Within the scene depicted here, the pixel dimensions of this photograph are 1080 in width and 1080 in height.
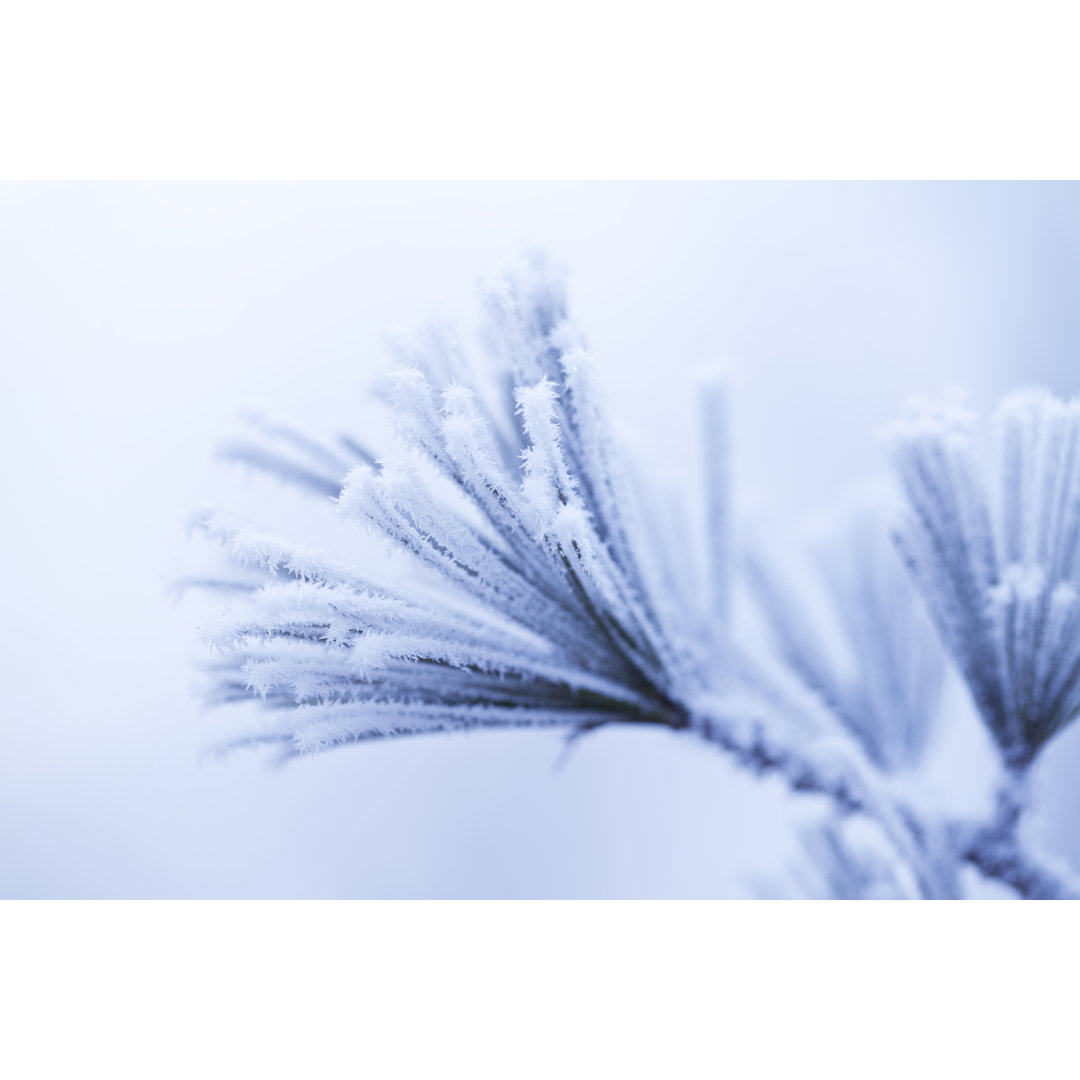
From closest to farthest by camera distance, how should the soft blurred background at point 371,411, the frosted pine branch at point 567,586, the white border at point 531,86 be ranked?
the frosted pine branch at point 567,586
the white border at point 531,86
the soft blurred background at point 371,411

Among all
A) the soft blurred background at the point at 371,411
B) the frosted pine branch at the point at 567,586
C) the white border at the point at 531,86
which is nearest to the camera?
the frosted pine branch at the point at 567,586

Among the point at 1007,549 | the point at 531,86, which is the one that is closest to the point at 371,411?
the point at 531,86

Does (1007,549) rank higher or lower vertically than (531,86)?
lower

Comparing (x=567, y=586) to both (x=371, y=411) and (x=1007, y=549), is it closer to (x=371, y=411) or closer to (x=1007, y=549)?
(x=1007, y=549)

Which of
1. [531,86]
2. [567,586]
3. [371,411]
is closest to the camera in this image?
[567,586]

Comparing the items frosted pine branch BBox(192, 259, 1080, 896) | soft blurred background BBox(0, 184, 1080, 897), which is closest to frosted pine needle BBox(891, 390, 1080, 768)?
frosted pine branch BBox(192, 259, 1080, 896)

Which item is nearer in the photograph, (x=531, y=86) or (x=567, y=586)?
(x=567, y=586)

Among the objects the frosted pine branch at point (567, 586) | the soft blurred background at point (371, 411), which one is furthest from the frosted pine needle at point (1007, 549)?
the soft blurred background at point (371, 411)

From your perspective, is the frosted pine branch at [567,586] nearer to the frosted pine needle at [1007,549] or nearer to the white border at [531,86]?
the frosted pine needle at [1007,549]
